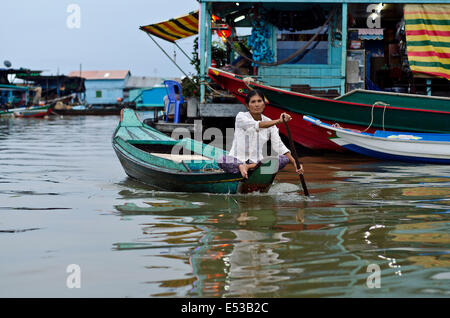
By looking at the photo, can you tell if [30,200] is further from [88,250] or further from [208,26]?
[208,26]

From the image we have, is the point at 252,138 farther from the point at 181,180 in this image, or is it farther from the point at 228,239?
the point at 228,239

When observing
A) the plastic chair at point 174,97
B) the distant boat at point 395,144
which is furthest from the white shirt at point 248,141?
the plastic chair at point 174,97

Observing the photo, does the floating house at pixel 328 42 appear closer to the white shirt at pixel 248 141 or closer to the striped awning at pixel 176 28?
the striped awning at pixel 176 28

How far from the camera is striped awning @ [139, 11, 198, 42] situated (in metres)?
14.6

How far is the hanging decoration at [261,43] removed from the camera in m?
12.8

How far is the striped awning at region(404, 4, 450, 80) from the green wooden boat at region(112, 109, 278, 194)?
18.7ft

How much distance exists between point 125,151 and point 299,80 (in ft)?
18.9

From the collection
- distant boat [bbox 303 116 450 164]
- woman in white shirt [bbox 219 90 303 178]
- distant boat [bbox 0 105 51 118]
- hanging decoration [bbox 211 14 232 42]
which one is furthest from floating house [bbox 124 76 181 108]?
woman in white shirt [bbox 219 90 303 178]

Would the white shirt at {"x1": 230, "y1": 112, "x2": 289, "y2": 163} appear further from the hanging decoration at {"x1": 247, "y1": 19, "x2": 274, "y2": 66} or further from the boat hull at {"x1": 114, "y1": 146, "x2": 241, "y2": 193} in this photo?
the hanging decoration at {"x1": 247, "y1": 19, "x2": 274, "y2": 66}

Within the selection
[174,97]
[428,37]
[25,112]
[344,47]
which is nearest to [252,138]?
[344,47]

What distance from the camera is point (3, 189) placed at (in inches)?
285

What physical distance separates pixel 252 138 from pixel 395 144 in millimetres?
4915

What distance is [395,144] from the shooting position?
397 inches

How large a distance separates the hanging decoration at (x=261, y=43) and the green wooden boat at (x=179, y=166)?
383 centimetres
